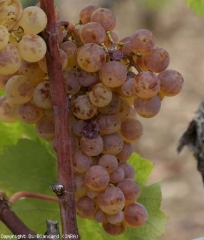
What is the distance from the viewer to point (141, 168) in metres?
1.10

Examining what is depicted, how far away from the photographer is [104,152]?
86cm

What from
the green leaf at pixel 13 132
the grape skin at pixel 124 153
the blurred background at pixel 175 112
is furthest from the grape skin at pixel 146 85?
the blurred background at pixel 175 112

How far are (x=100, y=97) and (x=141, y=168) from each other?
320 mm

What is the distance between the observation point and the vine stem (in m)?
0.76

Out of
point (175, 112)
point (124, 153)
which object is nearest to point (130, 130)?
point (124, 153)

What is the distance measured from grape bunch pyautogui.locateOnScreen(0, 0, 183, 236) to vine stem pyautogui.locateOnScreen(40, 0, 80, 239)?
3cm

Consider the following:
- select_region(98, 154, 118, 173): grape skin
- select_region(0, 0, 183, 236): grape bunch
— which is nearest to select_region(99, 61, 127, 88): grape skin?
select_region(0, 0, 183, 236): grape bunch

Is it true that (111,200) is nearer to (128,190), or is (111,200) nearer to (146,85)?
(128,190)

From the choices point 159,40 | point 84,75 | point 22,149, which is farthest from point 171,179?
point 84,75

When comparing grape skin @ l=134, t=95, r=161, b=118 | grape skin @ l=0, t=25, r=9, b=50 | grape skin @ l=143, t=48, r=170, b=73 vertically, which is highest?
grape skin @ l=143, t=48, r=170, b=73

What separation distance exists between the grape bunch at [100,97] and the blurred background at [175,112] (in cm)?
280

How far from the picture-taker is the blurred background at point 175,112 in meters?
4.07

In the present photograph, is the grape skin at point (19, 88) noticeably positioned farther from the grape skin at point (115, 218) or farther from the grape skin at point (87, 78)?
the grape skin at point (115, 218)

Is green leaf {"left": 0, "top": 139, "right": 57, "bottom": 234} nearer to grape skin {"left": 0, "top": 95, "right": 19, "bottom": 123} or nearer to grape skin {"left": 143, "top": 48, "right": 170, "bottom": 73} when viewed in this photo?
grape skin {"left": 0, "top": 95, "right": 19, "bottom": 123}
